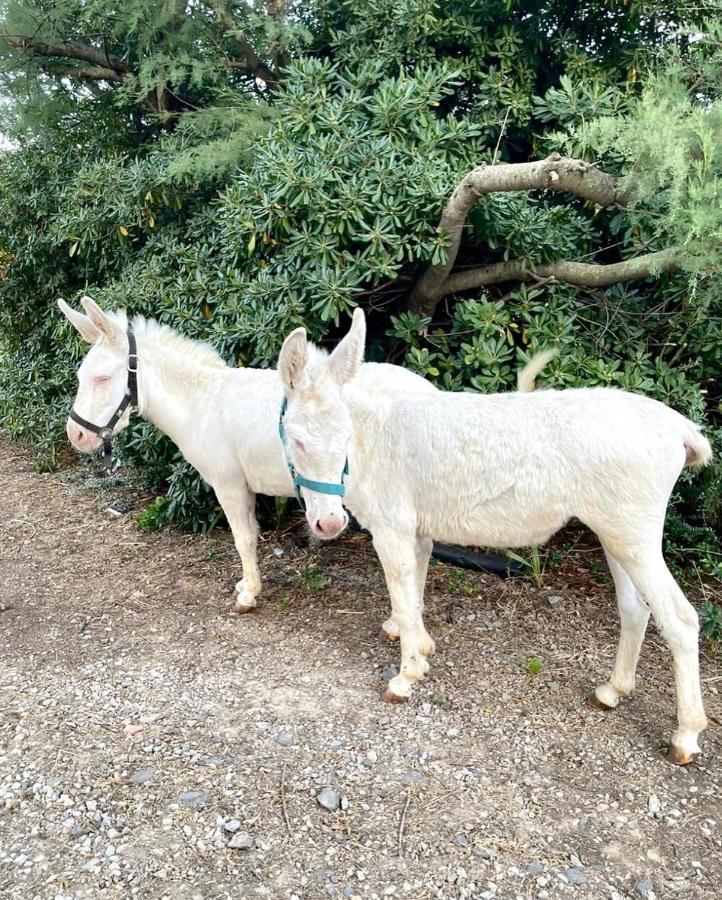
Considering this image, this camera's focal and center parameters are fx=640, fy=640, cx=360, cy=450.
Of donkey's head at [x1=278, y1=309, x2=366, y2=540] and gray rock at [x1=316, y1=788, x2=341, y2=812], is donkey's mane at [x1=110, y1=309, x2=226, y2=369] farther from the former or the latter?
gray rock at [x1=316, y1=788, x2=341, y2=812]

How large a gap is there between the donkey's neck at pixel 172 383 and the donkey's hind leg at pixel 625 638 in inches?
101

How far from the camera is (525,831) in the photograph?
249 centimetres

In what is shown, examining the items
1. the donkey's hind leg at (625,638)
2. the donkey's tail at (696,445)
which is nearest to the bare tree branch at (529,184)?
the donkey's tail at (696,445)

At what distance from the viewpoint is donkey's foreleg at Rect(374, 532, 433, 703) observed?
3.11m

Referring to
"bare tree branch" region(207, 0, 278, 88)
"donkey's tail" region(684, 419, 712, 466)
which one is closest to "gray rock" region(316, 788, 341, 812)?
"donkey's tail" region(684, 419, 712, 466)

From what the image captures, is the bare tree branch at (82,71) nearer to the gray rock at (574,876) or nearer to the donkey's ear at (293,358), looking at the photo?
the donkey's ear at (293,358)

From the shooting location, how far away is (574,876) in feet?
7.53

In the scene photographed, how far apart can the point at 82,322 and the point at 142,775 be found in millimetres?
2467

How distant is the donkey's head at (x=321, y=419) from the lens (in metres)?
2.65

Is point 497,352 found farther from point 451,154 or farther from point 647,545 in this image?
point 647,545

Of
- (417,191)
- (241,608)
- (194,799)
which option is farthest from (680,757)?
(417,191)

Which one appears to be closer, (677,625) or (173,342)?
(677,625)

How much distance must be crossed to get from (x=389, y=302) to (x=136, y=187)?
2.96m

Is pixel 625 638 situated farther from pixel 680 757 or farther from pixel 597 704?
pixel 680 757
